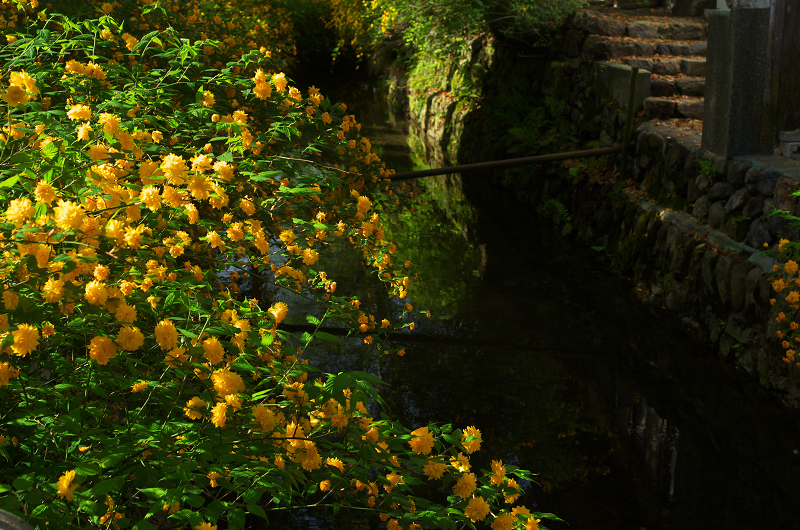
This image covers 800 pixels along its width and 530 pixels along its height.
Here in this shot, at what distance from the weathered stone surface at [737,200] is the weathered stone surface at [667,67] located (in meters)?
3.17

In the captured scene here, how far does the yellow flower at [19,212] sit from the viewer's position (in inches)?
66.9

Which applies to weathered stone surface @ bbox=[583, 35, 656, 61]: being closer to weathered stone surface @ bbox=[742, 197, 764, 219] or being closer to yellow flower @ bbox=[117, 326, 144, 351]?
weathered stone surface @ bbox=[742, 197, 764, 219]

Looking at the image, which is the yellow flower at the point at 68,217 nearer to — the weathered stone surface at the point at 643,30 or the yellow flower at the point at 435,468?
the yellow flower at the point at 435,468

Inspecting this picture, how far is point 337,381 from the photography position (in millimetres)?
1873

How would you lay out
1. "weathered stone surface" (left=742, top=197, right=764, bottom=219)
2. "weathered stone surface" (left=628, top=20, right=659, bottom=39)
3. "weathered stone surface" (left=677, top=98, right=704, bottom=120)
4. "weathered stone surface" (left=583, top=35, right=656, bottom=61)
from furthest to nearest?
"weathered stone surface" (left=628, top=20, right=659, bottom=39) → "weathered stone surface" (left=583, top=35, right=656, bottom=61) → "weathered stone surface" (left=677, top=98, right=704, bottom=120) → "weathered stone surface" (left=742, top=197, right=764, bottom=219)

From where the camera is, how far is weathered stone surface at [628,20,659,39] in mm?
9391

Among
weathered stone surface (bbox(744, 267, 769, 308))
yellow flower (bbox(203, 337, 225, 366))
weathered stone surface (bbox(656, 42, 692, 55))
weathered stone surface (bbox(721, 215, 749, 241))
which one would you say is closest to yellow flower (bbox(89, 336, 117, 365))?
yellow flower (bbox(203, 337, 225, 366))

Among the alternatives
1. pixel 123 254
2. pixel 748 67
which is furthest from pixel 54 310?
pixel 748 67

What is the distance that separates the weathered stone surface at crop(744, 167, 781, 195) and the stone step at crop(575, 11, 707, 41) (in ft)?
14.4

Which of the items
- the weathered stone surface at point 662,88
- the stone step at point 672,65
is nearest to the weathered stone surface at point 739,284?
the weathered stone surface at point 662,88

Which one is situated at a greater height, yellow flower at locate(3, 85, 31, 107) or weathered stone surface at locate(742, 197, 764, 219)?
yellow flower at locate(3, 85, 31, 107)

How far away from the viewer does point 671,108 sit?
7.76 metres

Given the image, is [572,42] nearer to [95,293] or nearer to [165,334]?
[165,334]

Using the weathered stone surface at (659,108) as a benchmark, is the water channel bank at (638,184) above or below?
below
